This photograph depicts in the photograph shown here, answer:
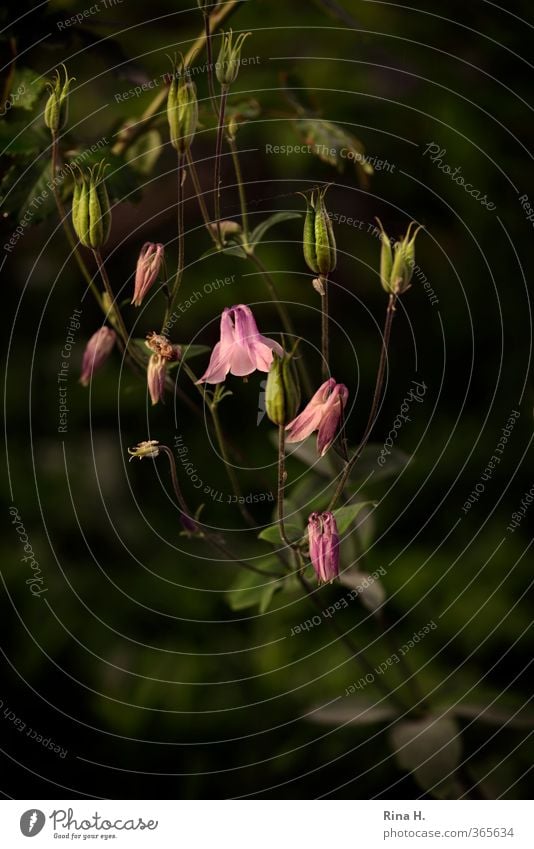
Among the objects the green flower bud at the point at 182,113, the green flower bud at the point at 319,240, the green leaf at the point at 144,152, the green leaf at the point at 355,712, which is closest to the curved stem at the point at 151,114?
the green leaf at the point at 144,152

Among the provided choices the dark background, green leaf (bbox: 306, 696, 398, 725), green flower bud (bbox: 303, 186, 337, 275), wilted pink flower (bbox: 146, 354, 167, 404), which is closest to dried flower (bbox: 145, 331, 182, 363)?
wilted pink flower (bbox: 146, 354, 167, 404)

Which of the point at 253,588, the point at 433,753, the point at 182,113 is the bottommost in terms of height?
the point at 433,753

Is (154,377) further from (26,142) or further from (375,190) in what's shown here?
(375,190)

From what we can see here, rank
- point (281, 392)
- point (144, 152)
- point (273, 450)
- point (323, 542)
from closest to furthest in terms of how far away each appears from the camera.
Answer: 1. point (281, 392)
2. point (323, 542)
3. point (144, 152)
4. point (273, 450)

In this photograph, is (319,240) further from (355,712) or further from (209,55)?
(355,712)

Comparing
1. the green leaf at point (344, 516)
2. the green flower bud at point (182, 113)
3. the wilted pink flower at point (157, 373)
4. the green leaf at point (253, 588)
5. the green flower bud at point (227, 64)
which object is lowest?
the green leaf at point (253, 588)

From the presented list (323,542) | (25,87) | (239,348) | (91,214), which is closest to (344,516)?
(323,542)

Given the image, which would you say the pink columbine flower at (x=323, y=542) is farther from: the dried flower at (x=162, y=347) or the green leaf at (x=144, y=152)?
the green leaf at (x=144, y=152)
